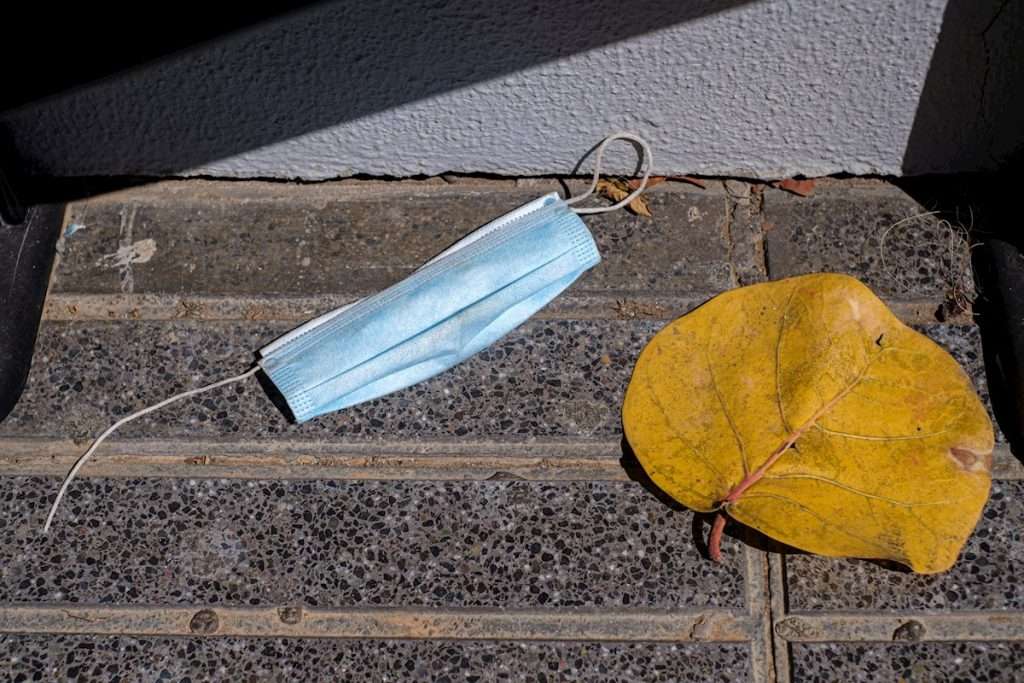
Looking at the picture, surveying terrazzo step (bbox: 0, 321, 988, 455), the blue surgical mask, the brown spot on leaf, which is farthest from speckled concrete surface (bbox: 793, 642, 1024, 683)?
the blue surgical mask

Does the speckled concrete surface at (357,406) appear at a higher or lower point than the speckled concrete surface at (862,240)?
lower

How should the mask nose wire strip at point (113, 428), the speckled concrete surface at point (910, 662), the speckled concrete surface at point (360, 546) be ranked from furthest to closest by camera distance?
the mask nose wire strip at point (113, 428), the speckled concrete surface at point (360, 546), the speckled concrete surface at point (910, 662)

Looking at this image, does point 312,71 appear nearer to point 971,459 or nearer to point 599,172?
point 599,172

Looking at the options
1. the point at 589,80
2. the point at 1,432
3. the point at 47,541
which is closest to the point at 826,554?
the point at 589,80

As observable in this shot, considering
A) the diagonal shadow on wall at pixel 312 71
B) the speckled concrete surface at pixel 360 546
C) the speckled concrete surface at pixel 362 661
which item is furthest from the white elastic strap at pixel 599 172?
the speckled concrete surface at pixel 362 661

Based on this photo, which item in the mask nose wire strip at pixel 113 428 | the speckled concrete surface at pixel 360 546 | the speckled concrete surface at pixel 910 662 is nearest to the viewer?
the speckled concrete surface at pixel 910 662

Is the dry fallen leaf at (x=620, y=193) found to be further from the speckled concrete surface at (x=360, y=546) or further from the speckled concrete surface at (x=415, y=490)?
the speckled concrete surface at (x=360, y=546)
